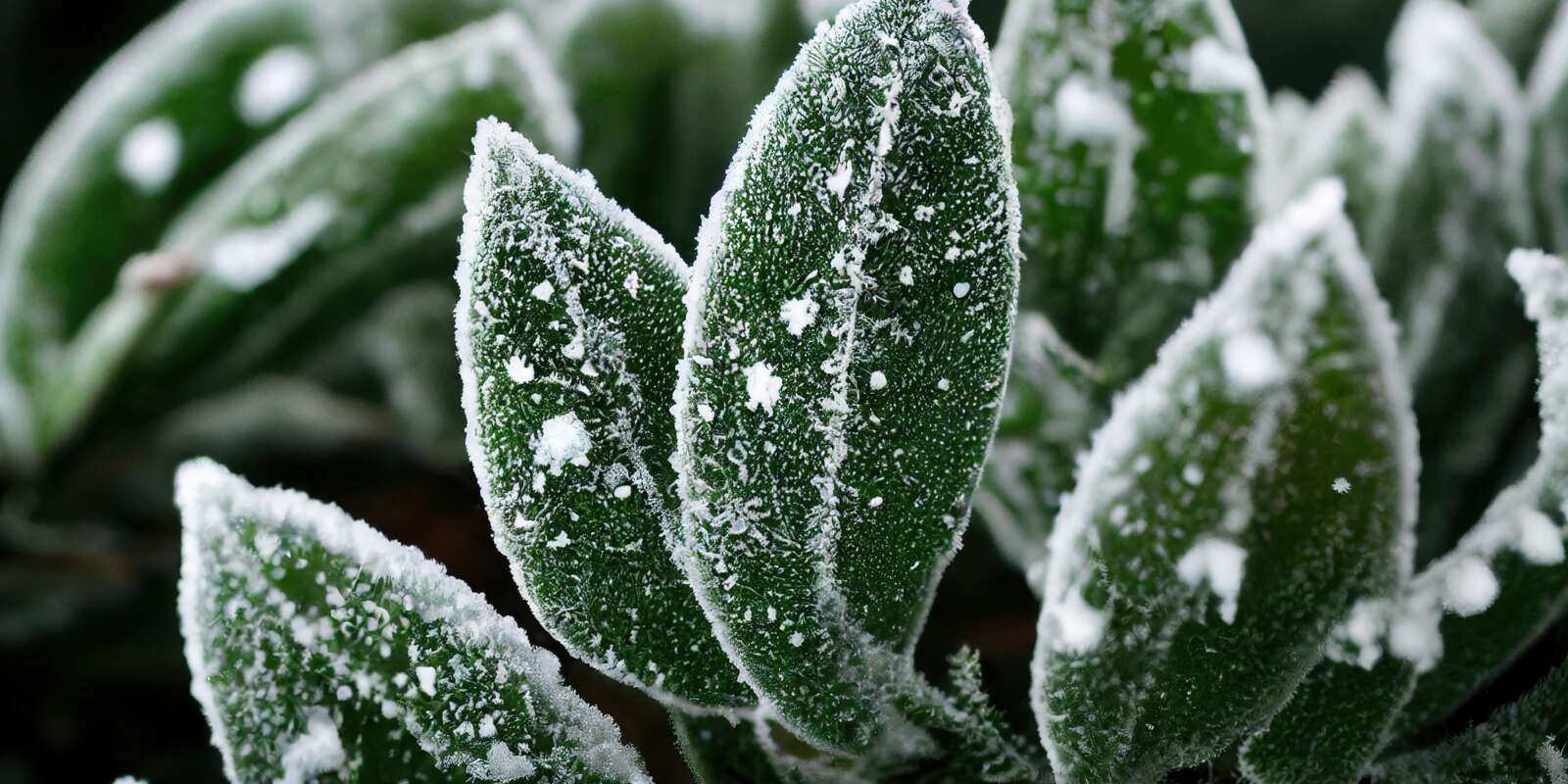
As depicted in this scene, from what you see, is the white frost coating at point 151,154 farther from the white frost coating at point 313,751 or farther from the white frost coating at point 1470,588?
the white frost coating at point 1470,588

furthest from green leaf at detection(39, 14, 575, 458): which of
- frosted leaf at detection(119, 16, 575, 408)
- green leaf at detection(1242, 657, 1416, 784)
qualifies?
green leaf at detection(1242, 657, 1416, 784)

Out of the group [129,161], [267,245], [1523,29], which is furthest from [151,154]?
[1523,29]

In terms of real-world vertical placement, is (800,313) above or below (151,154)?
below

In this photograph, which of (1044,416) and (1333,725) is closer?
(1333,725)

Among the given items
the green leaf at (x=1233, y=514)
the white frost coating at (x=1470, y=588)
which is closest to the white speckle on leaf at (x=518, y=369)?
the green leaf at (x=1233, y=514)

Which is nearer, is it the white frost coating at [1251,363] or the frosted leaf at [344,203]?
the white frost coating at [1251,363]

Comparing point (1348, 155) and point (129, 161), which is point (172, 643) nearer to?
point (129, 161)
